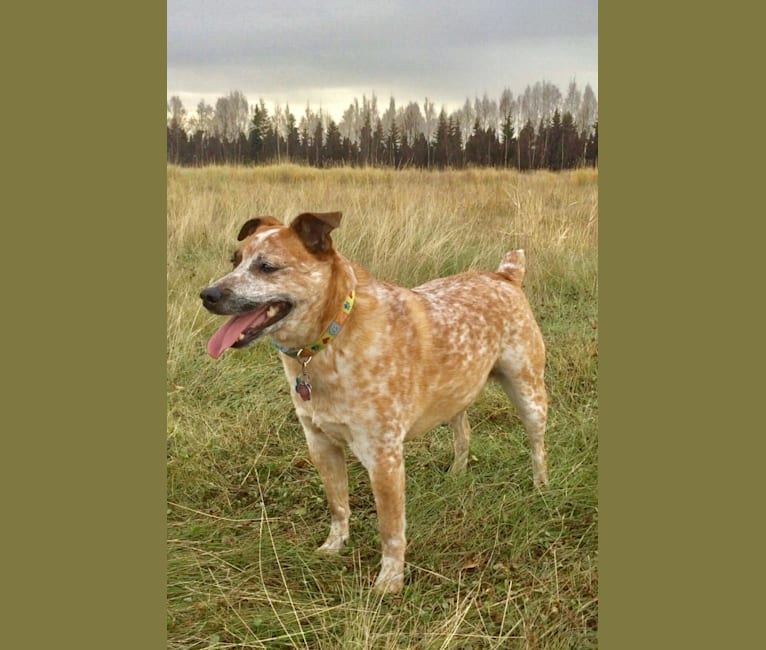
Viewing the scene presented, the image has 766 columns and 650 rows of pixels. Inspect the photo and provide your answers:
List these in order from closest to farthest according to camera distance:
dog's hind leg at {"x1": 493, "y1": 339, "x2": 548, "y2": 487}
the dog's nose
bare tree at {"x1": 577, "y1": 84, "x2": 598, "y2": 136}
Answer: the dog's nose, bare tree at {"x1": 577, "y1": 84, "x2": 598, "y2": 136}, dog's hind leg at {"x1": 493, "y1": 339, "x2": 548, "y2": 487}

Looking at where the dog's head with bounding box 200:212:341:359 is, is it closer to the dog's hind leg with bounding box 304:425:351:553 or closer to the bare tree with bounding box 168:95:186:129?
the dog's hind leg with bounding box 304:425:351:553

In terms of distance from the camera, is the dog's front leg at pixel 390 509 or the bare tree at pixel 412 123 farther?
the bare tree at pixel 412 123

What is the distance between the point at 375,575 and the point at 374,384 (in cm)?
123

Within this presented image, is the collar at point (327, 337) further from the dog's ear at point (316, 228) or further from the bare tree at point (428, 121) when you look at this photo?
the bare tree at point (428, 121)

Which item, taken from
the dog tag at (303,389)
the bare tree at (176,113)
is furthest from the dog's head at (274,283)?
the bare tree at (176,113)

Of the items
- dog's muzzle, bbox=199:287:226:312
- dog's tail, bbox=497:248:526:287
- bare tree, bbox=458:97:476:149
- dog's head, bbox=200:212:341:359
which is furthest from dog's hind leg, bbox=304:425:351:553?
bare tree, bbox=458:97:476:149

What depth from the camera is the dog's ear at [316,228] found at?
408 cm

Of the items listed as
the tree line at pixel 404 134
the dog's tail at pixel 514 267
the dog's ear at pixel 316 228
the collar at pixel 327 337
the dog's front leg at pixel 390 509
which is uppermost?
the tree line at pixel 404 134

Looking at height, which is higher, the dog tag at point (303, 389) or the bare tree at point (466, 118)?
the bare tree at point (466, 118)

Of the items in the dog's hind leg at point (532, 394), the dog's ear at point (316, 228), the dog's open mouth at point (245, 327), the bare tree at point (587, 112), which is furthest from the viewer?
the dog's hind leg at point (532, 394)

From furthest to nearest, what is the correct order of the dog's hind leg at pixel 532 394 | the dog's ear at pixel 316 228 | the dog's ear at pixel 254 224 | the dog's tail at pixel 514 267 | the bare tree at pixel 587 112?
the dog's tail at pixel 514 267
the dog's hind leg at pixel 532 394
the bare tree at pixel 587 112
the dog's ear at pixel 254 224
the dog's ear at pixel 316 228

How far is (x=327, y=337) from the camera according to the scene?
430 centimetres

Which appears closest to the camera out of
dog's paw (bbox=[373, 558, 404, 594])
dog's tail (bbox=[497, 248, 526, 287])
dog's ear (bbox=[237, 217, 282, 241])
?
dog's ear (bbox=[237, 217, 282, 241])

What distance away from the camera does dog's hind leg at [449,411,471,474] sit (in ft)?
18.8
